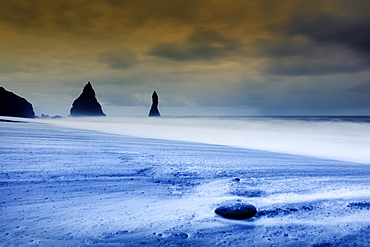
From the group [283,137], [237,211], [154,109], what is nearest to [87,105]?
[154,109]

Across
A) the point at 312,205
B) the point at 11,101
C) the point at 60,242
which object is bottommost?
the point at 60,242

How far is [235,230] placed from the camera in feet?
7.36

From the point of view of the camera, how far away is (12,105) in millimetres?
56594

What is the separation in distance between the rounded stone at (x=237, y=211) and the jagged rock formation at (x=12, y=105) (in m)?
64.8

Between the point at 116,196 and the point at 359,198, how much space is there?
3073 millimetres

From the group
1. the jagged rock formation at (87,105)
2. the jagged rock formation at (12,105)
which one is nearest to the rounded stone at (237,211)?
the jagged rock formation at (12,105)

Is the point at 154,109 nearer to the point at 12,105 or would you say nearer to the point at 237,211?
the point at 12,105

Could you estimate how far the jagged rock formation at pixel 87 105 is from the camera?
98.2 m

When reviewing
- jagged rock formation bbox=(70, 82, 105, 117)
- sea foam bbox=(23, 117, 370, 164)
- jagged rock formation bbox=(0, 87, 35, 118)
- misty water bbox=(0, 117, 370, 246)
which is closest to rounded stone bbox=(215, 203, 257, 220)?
misty water bbox=(0, 117, 370, 246)

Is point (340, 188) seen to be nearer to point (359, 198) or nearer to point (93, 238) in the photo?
point (359, 198)

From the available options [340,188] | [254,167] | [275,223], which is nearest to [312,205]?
[275,223]

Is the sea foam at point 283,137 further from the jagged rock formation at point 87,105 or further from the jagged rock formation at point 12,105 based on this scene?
the jagged rock formation at point 87,105

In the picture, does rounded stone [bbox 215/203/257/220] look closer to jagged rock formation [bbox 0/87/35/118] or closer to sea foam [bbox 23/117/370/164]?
sea foam [bbox 23/117/370/164]

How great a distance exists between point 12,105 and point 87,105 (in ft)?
139
